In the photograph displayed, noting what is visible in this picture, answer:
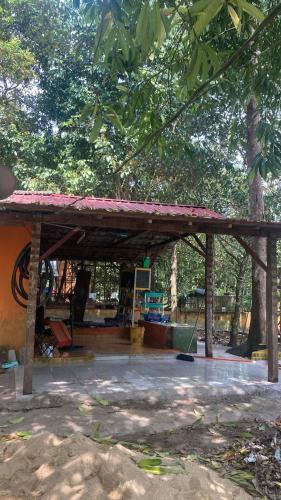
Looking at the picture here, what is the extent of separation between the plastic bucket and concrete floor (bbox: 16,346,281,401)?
1.71m

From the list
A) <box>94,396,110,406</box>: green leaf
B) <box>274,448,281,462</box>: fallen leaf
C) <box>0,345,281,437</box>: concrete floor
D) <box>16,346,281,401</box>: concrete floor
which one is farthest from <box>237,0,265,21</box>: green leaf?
<box>16,346,281,401</box>: concrete floor

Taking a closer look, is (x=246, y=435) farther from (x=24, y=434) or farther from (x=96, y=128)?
(x=96, y=128)

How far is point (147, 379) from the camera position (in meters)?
6.98

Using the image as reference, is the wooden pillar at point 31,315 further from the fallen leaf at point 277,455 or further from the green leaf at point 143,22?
the green leaf at point 143,22

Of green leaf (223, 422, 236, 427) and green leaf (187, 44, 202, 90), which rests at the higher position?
green leaf (187, 44, 202, 90)

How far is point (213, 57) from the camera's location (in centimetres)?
206

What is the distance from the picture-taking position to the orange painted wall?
814cm

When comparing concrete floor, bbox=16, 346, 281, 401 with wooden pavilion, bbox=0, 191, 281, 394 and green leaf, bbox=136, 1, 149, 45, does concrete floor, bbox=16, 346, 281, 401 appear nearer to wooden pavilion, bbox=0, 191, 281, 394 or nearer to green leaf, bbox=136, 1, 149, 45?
wooden pavilion, bbox=0, 191, 281, 394

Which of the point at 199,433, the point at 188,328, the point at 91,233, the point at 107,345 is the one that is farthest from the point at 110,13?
the point at 107,345

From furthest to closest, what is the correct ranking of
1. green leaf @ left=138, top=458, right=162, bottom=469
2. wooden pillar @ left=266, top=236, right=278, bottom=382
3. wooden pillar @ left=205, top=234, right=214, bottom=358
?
wooden pillar @ left=205, top=234, right=214, bottom=358
wooden pillar @ left=266, top=236, right=278, bottom=382
green leaf @ left=138, top=458, right=162, bottom=469

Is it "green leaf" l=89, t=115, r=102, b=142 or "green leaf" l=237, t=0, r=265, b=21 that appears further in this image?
"green leaf" l=89, t=115, r=102, b=142

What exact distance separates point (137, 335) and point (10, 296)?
11.6ft

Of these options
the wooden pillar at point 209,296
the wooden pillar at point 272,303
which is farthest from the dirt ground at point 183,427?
the wooden pillar at point 209,296

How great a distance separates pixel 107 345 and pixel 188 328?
2052 millimetres
